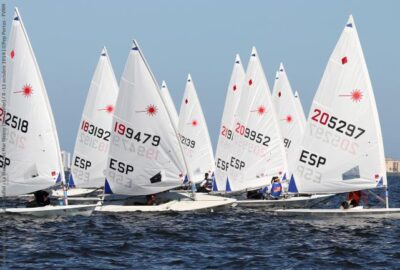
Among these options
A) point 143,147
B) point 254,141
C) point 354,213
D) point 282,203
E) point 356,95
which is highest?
point 356,95

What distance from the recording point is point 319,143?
109ft

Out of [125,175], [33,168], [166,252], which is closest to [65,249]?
[166,252]

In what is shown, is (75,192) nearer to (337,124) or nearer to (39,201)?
(39,201)

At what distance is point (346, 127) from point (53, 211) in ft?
34.7

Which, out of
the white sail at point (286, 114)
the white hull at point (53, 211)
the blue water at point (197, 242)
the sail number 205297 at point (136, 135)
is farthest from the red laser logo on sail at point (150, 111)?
the white sail at point (286, 114)

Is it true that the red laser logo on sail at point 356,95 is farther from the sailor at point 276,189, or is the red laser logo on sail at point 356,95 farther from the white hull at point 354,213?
the sailor at point 276,189

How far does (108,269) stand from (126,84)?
52.5 feet

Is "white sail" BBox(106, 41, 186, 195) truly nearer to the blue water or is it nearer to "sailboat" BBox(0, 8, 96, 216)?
the blue water

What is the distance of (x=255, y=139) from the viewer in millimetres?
42688

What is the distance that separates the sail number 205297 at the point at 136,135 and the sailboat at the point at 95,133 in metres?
9.66

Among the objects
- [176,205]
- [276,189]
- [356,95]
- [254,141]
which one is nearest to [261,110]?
[254,141]

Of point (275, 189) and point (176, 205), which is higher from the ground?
point (275, 189)

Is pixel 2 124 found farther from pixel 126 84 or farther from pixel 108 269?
pixel 108 269

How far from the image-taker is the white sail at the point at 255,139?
139 feet
